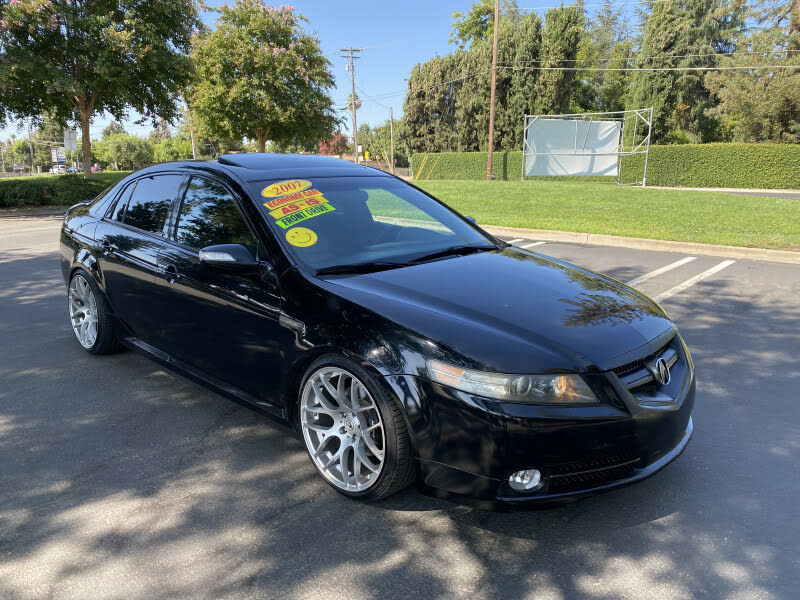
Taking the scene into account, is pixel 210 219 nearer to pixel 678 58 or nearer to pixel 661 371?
pixel 661 371

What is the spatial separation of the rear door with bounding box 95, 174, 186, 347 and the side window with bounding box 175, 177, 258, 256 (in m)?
0.20

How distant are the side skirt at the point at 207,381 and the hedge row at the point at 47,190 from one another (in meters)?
18.2

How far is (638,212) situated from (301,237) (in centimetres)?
1247

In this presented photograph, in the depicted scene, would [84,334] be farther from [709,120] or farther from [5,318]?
[709,120]

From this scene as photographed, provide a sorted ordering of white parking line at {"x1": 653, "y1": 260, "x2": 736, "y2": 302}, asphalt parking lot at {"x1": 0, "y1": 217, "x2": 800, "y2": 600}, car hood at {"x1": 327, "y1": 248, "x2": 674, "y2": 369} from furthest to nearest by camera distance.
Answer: white parking line at {"x1": 653, "y1": 260, "x2": 736, "y2": 302}, car hood at {"x1": 327, "y1": 248, "x2": 674, "y2": 369}, asphalt parking lot at {"x1": 0, "y1": 217, "x2": 800, "y2": 600}

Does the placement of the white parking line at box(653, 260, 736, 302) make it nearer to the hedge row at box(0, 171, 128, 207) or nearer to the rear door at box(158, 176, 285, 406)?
the rear door at box(158, 176, 285, 406)

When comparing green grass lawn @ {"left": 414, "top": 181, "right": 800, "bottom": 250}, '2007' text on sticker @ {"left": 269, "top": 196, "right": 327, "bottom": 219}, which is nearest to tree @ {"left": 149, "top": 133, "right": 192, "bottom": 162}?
green grass lawn @ {"left": 414, "top": 181, "right": 800, "bottom": 250}

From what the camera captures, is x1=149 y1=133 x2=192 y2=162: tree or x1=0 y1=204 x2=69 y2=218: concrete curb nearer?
x1=0 y1=204 x2=69 y2=218: concrete curb

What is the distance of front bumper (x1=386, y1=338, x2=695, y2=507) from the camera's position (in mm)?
2385

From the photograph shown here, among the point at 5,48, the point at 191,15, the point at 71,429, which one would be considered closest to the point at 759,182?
the point at 191,15

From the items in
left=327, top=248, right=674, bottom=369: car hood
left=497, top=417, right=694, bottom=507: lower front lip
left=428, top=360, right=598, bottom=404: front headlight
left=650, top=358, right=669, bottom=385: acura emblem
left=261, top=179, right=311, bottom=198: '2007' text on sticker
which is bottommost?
left=497, top=417, right=694, bottom=507: lower front lip

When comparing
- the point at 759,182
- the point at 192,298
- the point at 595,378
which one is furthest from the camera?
the point at 759,182

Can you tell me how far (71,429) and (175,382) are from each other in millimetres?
848

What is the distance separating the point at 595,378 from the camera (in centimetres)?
248
